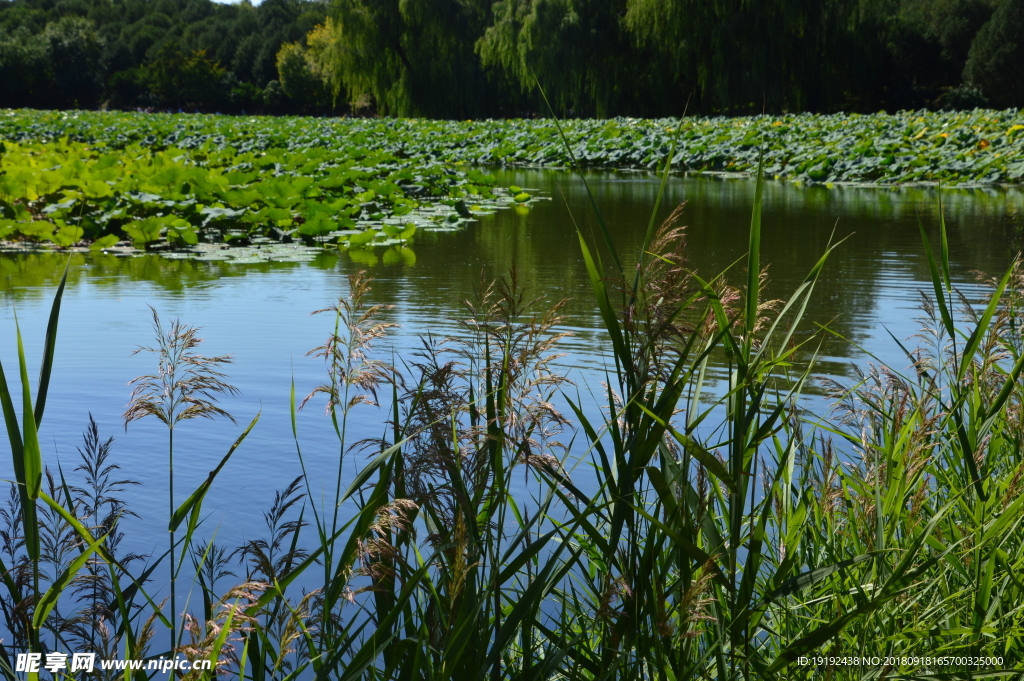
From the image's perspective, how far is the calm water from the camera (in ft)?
7.75

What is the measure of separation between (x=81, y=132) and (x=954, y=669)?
61.2 ft

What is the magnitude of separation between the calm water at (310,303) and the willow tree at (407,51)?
50.0 ft

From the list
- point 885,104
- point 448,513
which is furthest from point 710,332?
point 885,104

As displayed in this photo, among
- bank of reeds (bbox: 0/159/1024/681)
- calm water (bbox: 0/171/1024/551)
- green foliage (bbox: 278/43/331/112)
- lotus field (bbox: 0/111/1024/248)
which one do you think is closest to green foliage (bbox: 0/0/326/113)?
green foliage (bbox: 278/43/331/112)

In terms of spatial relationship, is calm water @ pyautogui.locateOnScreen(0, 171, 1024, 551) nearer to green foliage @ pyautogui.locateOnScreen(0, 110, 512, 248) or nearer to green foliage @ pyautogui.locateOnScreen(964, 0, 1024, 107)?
green foliage @ pyautogui.locateOnScreen(0, 110, 512, 248)

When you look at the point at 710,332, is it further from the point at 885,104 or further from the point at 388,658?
the point at 885,104

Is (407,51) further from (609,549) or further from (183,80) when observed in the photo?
(609,549)

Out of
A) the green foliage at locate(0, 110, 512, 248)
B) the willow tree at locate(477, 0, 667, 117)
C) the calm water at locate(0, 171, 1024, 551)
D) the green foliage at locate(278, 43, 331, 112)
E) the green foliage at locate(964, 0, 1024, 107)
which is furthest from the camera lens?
the green foliage at locate(278, 43, 331, 112)

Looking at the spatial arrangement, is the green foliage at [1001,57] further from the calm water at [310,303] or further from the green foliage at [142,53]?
the green foliage at [142,53]

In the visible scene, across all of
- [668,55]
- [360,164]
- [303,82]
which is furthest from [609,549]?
[303,82]

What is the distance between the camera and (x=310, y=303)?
4.32 metres

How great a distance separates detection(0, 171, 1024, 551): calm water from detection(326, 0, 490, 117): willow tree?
50.0ft

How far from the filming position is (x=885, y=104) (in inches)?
1061

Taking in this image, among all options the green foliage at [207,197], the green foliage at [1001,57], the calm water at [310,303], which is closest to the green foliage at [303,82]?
the green foliage at [1001,57]
